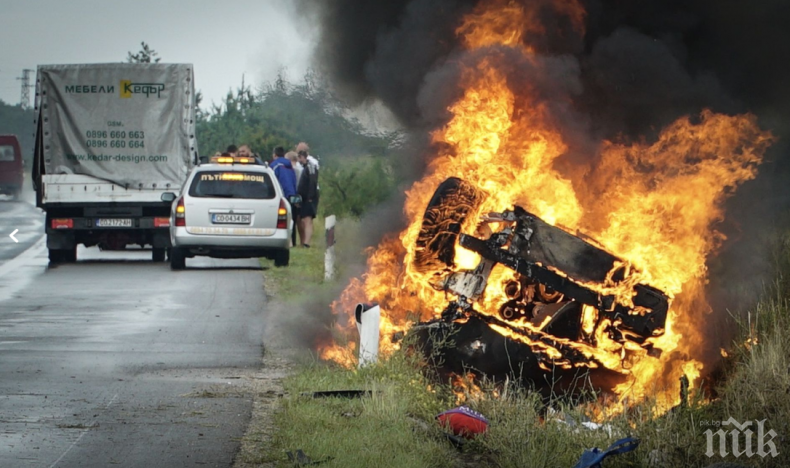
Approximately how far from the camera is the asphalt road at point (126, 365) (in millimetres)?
7590

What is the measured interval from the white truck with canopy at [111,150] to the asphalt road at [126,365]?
1.65m

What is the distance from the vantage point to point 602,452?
20.9 feet

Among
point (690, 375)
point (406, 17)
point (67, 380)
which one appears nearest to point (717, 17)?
point (406, 17)

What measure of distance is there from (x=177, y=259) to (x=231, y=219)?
136 centimetres

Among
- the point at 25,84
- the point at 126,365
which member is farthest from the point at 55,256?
the point at 25,84

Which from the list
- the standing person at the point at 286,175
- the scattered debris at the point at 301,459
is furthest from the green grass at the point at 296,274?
the scattered debris at the point at 301,459

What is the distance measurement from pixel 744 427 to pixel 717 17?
5.23m

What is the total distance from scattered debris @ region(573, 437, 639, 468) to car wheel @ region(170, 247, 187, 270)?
15.6 meters

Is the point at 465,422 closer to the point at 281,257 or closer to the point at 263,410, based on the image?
the point at 263,410

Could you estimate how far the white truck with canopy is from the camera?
73.8 feet

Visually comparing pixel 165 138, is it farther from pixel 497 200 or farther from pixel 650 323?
pixel 650 323

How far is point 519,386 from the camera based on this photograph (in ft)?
27.4

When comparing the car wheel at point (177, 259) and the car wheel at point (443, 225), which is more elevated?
the car wheel at point (443, 225)

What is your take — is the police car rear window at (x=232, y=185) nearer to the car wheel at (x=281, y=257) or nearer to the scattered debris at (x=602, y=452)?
the car wheel at (x=281, y=257)
